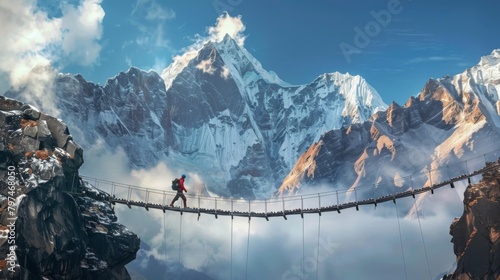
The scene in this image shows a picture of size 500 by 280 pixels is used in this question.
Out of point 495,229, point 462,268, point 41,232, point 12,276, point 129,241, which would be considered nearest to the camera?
point 12,276

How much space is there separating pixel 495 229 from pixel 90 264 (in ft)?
161

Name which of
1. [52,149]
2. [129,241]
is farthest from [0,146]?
[129,241]

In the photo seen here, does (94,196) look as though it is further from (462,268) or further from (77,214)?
(462,268)

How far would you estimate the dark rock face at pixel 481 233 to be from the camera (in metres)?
67.8

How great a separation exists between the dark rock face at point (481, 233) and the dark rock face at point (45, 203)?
44779mm

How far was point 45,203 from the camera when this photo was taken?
6656 cm

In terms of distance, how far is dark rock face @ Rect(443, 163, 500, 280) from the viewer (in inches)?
2670

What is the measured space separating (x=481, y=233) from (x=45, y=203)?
5008cm

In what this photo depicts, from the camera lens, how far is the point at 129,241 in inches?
3482

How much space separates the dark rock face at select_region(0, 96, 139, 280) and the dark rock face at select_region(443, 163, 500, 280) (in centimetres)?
4478

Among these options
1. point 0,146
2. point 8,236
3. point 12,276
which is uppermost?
point 0,146
